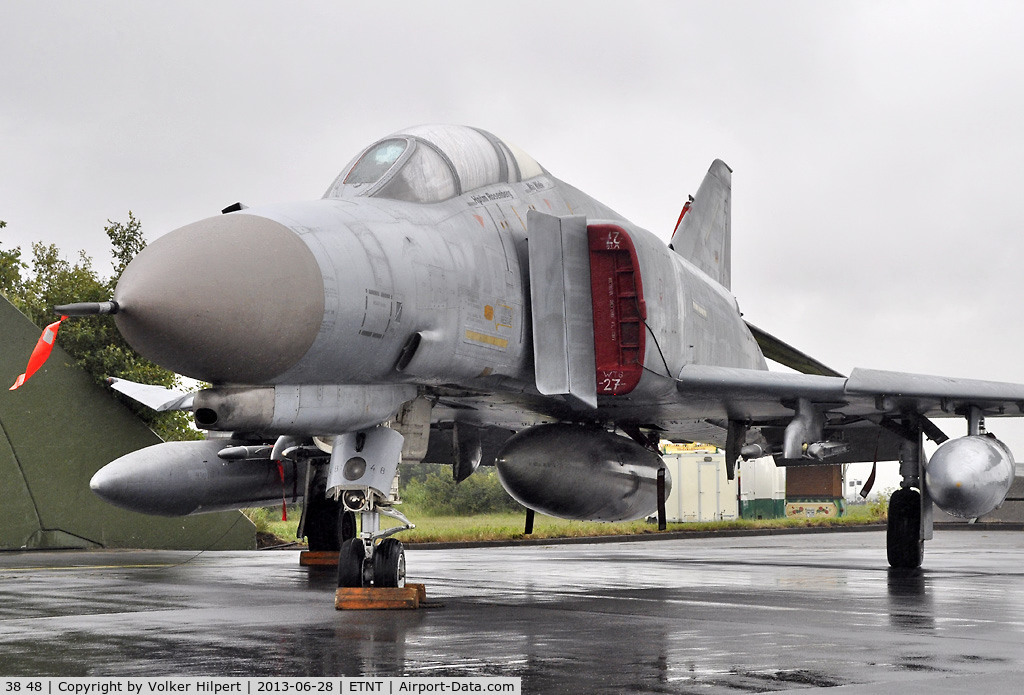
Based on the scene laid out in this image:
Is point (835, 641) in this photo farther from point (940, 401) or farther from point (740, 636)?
point (940, 401)

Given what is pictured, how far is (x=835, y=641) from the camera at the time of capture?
628 cm

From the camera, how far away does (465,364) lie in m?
8.08

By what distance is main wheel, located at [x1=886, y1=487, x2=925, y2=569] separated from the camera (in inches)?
521

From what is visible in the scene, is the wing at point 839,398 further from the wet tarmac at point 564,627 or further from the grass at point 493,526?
the grass at point 493,526

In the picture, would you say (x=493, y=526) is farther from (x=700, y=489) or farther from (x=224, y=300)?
(x=224, y=300)

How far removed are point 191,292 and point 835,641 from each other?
158 inches

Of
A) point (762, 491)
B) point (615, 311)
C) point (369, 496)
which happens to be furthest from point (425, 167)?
point (762, 491)

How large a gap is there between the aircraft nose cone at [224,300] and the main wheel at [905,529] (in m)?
9.06

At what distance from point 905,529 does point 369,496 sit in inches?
309

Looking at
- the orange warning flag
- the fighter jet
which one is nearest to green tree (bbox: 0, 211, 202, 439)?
the fighter jet

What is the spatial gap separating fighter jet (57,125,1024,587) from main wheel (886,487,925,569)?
25 millimetres

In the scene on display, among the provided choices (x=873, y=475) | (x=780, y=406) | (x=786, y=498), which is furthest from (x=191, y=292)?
(x=786, y=498)

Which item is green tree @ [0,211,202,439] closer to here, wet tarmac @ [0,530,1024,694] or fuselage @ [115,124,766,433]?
wet tarmac @ [0,530,1024,694]

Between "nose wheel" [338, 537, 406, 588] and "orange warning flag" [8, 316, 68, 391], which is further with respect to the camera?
"nose wheel" [338, 537, 406, 588]
